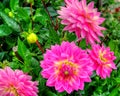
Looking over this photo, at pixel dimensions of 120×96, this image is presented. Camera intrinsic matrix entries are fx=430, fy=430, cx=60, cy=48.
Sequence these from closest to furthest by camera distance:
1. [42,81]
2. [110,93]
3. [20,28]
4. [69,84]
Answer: [69,84]
[42,81]
[110,93]
[20,28]

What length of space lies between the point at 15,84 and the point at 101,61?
1.00ft

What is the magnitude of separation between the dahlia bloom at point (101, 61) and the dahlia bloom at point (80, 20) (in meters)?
0.05

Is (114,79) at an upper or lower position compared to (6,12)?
lower

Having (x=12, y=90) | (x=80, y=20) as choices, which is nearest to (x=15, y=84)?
(x=12, y=90)

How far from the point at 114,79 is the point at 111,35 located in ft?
1.05

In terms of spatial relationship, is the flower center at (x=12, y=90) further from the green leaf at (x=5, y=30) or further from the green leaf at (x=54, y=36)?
the green leaf at (x=5, y=30)

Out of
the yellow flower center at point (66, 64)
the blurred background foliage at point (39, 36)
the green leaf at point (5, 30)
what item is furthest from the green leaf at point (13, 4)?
the yellow flower center at point (66, 64)

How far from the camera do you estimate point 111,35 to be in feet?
6.49

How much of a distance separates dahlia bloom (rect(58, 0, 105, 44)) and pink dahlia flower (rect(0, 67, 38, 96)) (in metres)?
0.22

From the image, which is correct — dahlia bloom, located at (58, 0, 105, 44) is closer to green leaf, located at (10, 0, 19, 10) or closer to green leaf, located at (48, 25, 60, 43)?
green leaf, located at (48, 25, 60, 43)

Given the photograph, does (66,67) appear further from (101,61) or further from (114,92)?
(114,92)

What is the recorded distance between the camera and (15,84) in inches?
55.6

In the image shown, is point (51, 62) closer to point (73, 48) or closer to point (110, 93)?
point (73, 48)

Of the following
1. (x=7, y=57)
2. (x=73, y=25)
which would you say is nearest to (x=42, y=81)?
(x=73, y=25)
